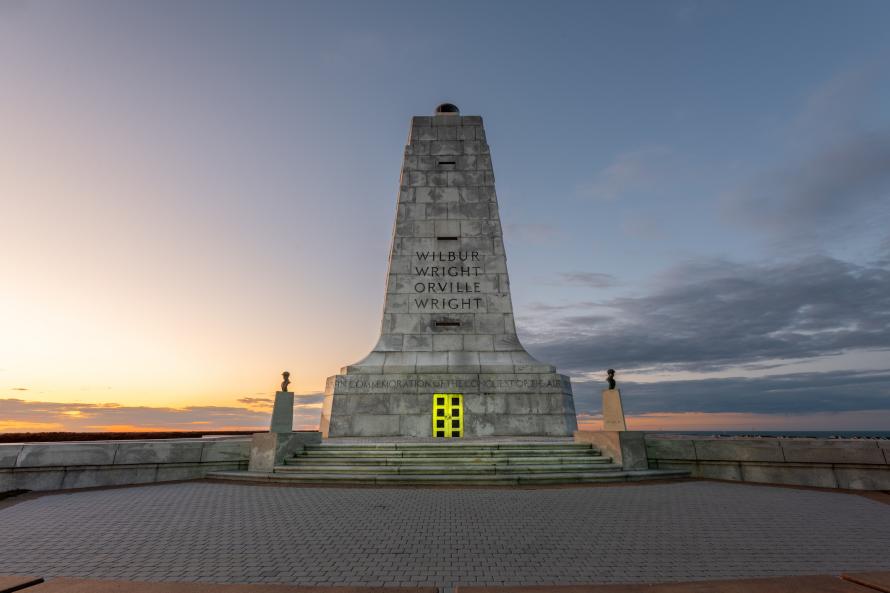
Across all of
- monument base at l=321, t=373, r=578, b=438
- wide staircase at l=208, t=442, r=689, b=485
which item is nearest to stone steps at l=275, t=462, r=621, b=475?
wide staircase at l=208, t=442, r=689, b=485

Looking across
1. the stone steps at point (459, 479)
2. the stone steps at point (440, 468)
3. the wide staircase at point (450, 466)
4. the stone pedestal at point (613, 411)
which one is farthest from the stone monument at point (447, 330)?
the stone steps at point (459, 479)

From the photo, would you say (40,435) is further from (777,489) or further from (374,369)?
(777,489)

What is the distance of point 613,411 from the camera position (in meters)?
14.1

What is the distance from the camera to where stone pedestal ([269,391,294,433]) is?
535 inches

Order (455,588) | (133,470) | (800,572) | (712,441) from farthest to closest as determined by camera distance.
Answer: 1. (712,441)
2. (133,470)
3. (800,572)
4. (455,588)

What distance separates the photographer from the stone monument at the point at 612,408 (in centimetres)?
1385

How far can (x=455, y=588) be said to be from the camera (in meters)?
4.68

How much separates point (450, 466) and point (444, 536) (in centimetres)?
575

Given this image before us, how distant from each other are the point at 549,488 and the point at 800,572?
250 inches

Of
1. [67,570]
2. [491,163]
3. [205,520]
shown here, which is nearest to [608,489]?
[205,520]

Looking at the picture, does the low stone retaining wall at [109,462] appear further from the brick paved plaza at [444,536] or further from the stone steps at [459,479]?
the stone steps at [459,479]

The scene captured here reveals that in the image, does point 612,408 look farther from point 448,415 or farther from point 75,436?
point 75,436

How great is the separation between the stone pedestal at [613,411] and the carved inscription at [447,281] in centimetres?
938

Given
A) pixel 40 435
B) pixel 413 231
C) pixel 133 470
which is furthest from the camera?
pixel 413 231
